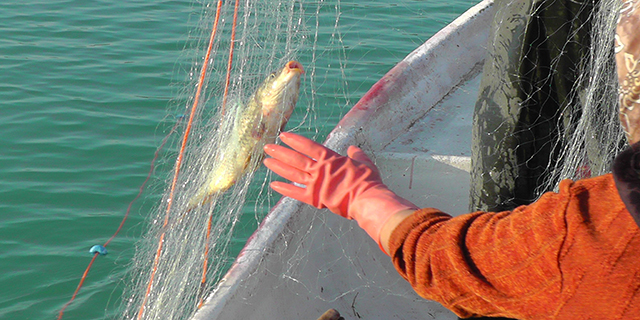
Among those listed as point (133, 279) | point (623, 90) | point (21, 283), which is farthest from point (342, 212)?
point (21, 283)

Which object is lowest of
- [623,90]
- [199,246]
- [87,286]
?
[87,286]

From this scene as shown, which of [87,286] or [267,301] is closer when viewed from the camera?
[267,301]

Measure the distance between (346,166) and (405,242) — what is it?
1.41ft

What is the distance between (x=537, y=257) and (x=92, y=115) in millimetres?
5464

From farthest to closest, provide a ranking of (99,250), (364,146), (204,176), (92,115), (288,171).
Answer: (92,115)
(99,250)
(364,146)
(204,176)
(288,171)

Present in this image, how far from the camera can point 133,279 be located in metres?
3.16

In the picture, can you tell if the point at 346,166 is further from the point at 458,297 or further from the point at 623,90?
the point at 623,90

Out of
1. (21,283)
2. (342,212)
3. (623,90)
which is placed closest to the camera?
(623,90)

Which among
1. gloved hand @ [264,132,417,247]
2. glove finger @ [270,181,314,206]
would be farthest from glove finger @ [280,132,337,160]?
glove finger @ [270,181,314,206]

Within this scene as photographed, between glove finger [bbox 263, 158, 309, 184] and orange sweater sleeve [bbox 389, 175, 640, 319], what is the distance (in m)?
0.48

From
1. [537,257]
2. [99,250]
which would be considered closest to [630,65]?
[537,257]

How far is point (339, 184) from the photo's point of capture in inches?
73.5

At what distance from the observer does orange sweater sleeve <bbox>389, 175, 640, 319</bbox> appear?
1.23 metres

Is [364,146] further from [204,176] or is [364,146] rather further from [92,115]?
Answer: [92,115]
